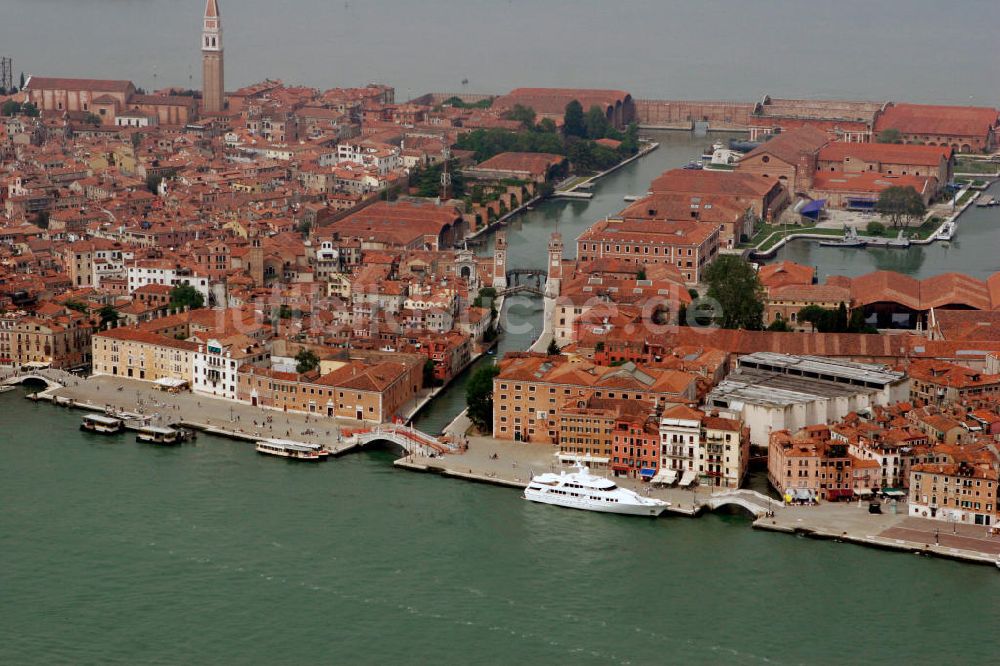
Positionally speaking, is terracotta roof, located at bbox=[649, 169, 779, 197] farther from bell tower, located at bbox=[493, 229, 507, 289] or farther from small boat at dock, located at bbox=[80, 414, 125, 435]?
small boat at dock, located at bbox=[80, 414, 125, 435]

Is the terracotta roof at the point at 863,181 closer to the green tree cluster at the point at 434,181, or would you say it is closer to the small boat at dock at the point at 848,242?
the small boat at dock at the point at 848,242

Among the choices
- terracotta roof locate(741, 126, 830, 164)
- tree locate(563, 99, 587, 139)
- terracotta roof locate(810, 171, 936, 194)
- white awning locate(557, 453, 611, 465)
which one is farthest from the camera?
tree locate(563, 99, 587, 139)

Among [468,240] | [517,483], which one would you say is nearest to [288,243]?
[468,240]

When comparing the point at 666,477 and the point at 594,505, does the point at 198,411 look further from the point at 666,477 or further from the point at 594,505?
the point at 666,477

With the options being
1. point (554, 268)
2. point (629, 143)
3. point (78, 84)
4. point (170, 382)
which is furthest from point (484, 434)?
point (78, 84)

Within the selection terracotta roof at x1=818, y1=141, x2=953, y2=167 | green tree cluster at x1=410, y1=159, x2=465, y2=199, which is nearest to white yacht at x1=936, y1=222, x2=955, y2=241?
terracotta roof at x1=818, y1=141, x2=953, y2=167

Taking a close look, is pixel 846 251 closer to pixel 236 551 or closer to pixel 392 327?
pixel 392 327

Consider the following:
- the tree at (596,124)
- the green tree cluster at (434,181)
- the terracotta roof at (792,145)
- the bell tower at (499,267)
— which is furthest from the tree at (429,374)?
the tree at (596,124)
